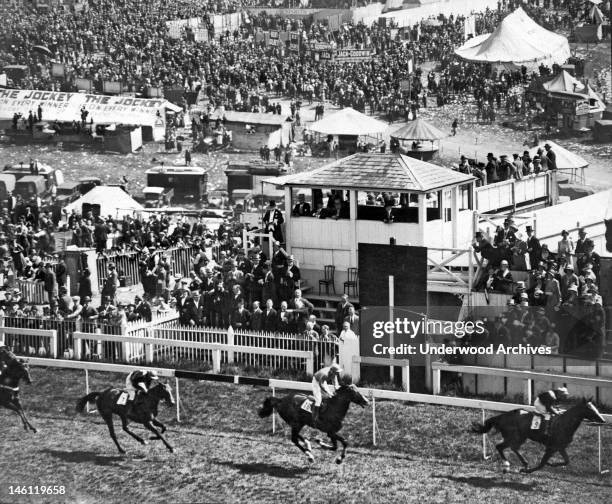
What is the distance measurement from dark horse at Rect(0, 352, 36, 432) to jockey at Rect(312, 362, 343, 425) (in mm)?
5941

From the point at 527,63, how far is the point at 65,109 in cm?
1389

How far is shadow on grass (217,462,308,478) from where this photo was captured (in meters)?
27.8

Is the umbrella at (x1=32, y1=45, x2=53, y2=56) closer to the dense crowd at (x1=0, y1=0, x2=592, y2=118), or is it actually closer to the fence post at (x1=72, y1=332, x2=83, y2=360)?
the dense crowd at (x1=0, y1=0, x2=592, y2=118)

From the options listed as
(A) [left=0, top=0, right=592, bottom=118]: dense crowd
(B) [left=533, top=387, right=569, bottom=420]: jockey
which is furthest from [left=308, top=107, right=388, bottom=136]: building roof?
(B) [left=533, top=387, right=569, bottom=420]: jockey

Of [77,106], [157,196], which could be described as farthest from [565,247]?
[77,106]

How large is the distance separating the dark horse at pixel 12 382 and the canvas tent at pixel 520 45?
75.4 ft

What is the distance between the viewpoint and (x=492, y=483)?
2666 cm

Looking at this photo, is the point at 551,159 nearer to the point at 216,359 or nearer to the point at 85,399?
the point at 216,359

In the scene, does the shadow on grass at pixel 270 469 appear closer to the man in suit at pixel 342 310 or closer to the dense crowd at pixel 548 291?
the man in suit at pixel 342 310

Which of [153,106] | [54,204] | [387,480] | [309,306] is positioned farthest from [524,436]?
[153,106]

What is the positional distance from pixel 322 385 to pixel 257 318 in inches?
133

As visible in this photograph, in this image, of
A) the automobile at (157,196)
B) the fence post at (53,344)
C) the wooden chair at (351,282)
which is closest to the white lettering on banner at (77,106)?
the automobile at (157,196)

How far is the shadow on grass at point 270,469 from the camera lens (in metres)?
27.8

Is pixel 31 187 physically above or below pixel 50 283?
above
